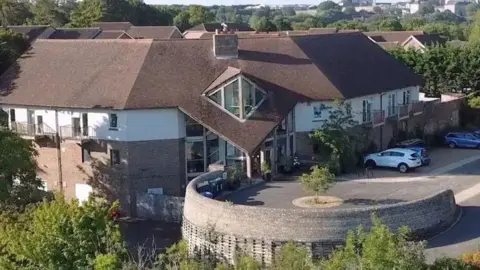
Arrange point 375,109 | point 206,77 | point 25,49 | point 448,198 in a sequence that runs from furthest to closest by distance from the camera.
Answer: point 25,49 < point 375,109 < point 206,77 < point 448,198

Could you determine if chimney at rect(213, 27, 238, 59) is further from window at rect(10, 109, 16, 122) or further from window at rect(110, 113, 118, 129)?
window at rect(10, 109, 16, 122)

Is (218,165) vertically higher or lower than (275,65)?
lower

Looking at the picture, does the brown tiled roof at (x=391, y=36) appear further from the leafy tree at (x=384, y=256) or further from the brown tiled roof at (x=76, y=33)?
the leafy tree at (x=384, y=256)

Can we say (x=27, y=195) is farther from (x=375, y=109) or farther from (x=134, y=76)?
(x=375, y=109)

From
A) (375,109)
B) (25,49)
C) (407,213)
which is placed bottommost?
(407,213)

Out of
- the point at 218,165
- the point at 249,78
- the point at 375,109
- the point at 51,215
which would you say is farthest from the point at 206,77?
the point at 51,215

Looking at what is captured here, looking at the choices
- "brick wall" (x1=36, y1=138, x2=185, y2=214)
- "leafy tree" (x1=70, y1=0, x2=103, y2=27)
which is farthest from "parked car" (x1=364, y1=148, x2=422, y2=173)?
"leafy tree" (x1=70, y1=0, x2=103, y2=27)

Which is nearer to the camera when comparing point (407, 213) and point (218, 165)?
point (407, 213)
